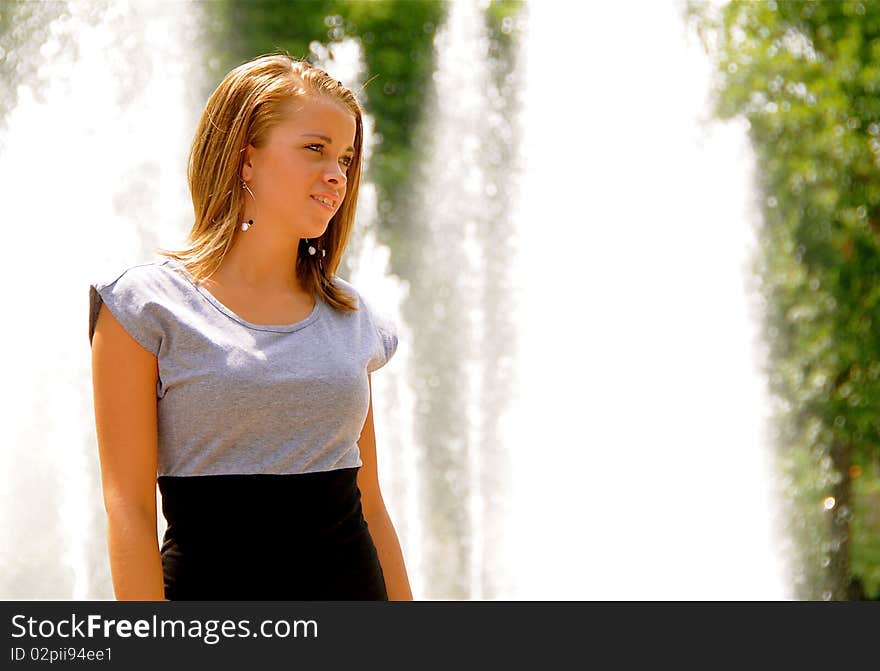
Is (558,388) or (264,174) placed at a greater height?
(264,174)

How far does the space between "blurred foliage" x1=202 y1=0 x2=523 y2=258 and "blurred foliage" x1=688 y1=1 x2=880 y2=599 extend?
2293 mm

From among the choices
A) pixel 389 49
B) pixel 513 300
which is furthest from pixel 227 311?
pixel 389 49

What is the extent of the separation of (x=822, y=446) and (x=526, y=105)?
10.6 ft

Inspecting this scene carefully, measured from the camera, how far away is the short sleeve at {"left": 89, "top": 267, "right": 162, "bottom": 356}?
4.17 ft

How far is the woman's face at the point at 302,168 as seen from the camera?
1399 mm

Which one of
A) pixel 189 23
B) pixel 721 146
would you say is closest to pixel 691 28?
pixel 721 146

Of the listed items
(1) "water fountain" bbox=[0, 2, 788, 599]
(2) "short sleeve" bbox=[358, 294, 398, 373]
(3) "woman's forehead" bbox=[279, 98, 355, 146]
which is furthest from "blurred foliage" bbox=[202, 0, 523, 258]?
(3) "woman's forehead" bbox=[279, 98, 355, 146]

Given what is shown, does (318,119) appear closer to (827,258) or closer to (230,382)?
(230,382)

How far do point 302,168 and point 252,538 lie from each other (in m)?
0.47

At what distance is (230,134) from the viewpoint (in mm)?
1393

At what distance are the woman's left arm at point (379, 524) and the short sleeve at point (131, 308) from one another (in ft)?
1.16

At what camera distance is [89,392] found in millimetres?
5973

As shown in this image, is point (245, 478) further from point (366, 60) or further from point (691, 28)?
point (366, 60)

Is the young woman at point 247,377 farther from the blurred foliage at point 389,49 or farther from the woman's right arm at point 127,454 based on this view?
the blurred foliage at point 389,49
